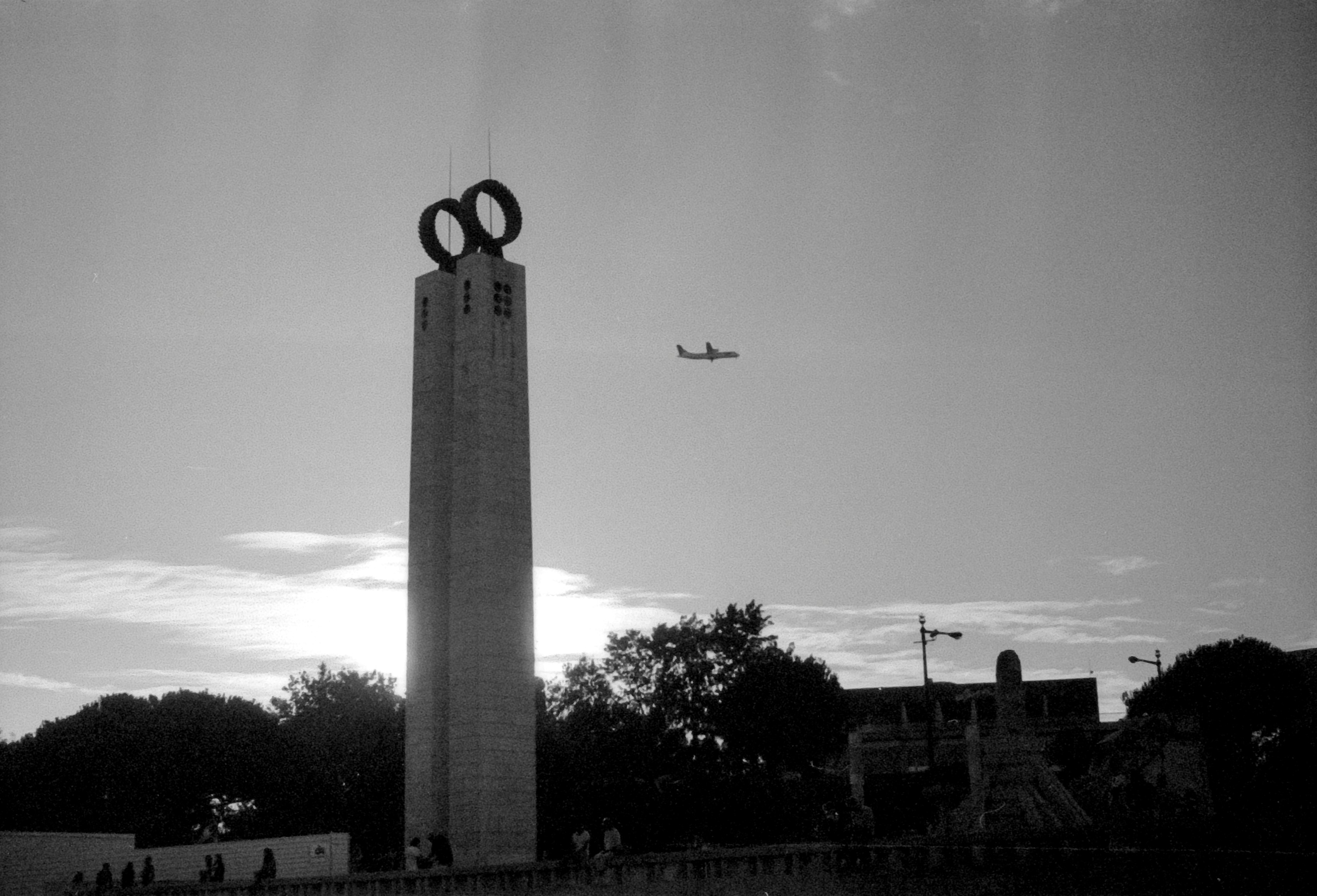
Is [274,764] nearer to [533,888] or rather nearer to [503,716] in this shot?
[503,716]

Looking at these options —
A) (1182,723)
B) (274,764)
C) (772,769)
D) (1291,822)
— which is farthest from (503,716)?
(1182,723)

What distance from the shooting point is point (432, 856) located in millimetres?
34031

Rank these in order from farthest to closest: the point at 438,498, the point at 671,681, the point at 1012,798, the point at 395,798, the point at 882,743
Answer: the point at 882,743 → the point at 395,798 → the point at 671,681 → the point at 438,498 → the point at 1012,798

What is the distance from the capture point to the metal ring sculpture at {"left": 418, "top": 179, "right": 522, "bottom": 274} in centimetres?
4097

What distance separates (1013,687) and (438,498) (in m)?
16.1

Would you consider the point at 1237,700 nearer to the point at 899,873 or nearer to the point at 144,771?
the point at 144,771

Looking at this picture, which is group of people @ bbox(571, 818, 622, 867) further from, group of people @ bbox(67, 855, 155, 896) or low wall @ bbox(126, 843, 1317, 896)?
group of people @ bbox(67, 855, 155, 896)

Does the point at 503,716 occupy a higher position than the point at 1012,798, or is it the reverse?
the point at 503,716

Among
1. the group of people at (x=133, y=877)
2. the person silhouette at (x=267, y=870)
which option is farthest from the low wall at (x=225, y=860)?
the person silhouette at (x=267, y=870)

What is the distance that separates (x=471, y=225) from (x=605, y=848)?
64.7 feet

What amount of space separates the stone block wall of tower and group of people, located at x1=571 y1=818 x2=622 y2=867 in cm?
597

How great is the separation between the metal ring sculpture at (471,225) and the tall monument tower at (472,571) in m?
0.18

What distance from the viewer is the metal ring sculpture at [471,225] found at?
41.0 meters

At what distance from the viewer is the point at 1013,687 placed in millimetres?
34312
